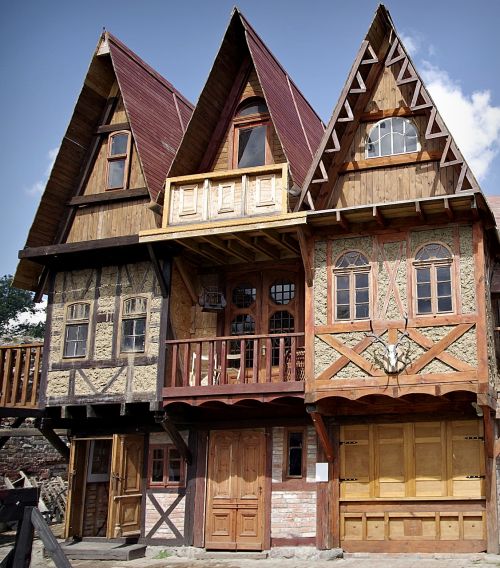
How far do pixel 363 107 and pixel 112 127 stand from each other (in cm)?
636

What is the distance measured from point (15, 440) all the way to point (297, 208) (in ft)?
45.2

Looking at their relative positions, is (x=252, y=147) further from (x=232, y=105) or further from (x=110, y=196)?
(x=110, y=196)

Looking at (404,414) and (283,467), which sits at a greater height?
(404,414)

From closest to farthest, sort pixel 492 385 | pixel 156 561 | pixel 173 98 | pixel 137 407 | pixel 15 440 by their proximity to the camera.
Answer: pixel 492 385
pixel 156 561
pixel 137 407
pixel 173 98
pixel 15 440

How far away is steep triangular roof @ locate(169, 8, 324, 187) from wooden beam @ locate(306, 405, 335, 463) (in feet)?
16.7

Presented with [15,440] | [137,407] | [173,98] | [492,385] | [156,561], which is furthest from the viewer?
[15,440]

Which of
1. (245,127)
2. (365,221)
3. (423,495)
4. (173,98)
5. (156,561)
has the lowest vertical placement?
(156,561)

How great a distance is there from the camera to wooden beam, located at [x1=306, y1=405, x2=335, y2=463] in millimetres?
16141

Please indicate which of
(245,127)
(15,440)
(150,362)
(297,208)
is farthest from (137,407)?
(15,440)

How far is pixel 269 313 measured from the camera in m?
18.7

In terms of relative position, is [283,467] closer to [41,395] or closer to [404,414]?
[404,414]

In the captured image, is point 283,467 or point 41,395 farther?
point 41,395

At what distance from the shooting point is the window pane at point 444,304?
1575cm

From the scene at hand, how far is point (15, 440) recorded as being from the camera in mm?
25688
